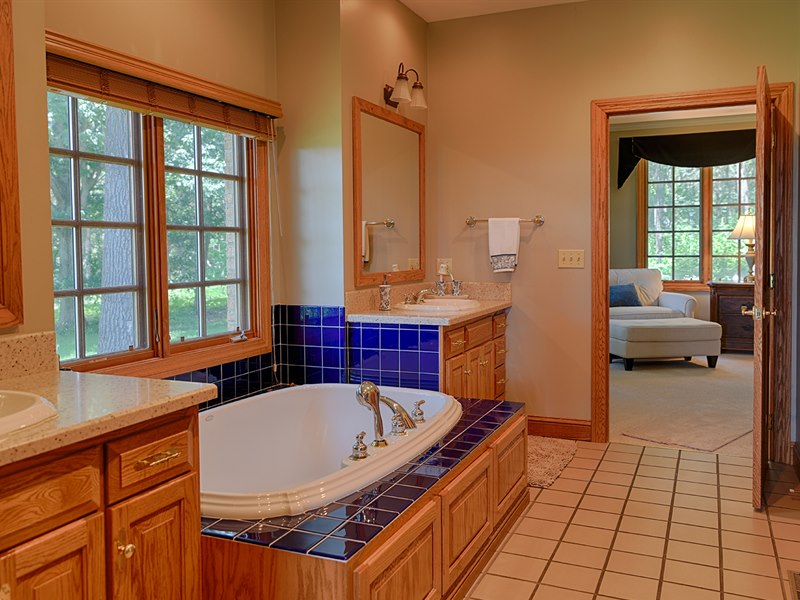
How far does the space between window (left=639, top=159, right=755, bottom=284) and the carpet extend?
4.04 ft

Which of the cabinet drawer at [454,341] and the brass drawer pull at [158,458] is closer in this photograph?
the brass drawer pull at [158,458]

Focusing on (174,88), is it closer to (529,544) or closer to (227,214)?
(227,214)

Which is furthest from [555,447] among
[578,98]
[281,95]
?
[281,95]

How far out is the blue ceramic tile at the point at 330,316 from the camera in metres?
3.54

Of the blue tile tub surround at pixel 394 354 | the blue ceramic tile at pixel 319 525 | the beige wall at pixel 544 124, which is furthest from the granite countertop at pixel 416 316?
the blue ceramic tile at pixel 319 525

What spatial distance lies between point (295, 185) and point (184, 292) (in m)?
0.84

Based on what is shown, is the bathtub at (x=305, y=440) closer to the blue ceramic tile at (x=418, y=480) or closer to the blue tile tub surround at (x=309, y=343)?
the blue ceramic tile at (x=418, y=480)

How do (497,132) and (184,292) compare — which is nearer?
(184,292)

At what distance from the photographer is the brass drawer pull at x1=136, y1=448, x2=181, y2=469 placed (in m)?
1.47

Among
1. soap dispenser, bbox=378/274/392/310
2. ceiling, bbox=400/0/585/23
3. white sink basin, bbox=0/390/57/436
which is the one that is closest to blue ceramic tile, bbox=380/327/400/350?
soap dispenser, bbox=378/274/392/310

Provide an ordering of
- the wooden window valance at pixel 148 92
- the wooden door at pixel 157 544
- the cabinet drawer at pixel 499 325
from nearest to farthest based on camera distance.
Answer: the wooden door at pixel 157 544, the wooden window valance at pixel 148 92, the cabinet drawer at pixel 499 325

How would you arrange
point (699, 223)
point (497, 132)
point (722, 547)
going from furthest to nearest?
point (699, 223) < point (497, 132) < point (722, 547)

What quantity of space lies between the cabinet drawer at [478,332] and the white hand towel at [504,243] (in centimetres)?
41

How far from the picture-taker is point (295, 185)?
3.59 m
